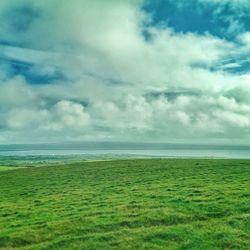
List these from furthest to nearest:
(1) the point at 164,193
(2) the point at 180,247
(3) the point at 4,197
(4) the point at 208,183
A: (3) the point at 4,197, (4) the point at 208,183, (1) the point at 164,193, (2) the point at 180,247

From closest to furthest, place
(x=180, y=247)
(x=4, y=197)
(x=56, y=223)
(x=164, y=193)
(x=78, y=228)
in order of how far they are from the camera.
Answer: (x=180, y=247) < (x=78, y=228) < (x=56, y=223) < (x=164, y=193) < (x=4, y=197)

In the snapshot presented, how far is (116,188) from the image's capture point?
36312 millimetres

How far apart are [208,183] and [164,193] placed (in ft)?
25.3

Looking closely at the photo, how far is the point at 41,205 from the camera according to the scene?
29.8 metres

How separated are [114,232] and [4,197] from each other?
24447 millimetres

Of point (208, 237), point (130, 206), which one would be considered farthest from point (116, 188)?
point (208, 237)

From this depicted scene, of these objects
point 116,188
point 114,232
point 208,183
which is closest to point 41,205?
point 116,188

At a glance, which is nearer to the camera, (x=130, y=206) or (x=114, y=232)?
(x=114, y=232)

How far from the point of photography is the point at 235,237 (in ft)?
54.2

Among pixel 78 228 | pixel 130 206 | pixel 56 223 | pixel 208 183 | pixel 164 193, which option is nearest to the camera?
pixel 78 228

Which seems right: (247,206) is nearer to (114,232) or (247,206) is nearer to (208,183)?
(114,232)

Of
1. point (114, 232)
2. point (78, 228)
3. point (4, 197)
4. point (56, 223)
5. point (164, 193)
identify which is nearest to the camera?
point (114, 232)

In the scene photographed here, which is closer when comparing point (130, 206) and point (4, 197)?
point (130, 206)

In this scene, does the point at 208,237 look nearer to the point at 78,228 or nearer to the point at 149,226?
the point at 149,226
